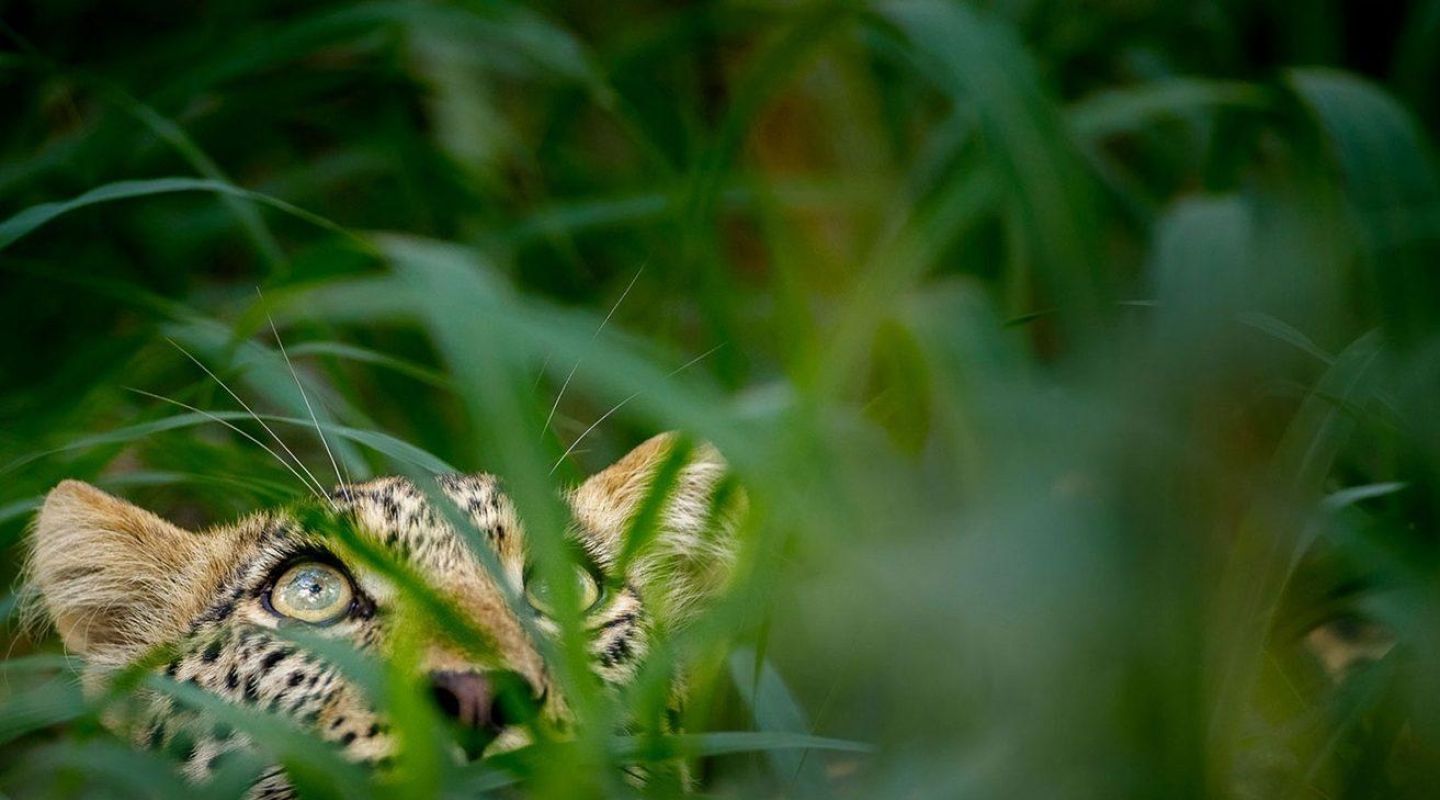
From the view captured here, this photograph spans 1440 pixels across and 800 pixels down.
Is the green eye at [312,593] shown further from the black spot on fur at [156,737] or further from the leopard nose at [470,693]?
the leopard nose at [470,693]

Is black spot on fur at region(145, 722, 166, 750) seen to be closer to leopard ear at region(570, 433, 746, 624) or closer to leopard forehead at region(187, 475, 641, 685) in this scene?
leopard forehead at region(187, 475, 641, 685)

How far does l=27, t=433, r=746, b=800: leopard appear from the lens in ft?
4.83

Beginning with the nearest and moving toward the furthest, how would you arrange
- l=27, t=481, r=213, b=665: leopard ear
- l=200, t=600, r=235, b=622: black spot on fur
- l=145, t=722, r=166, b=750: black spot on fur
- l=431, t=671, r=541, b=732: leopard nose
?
l=431, t=671, r=541, b=732: leopard nose < l=145, t=722, r=166, b=750: black spot on fur < l=200, t=600, r=235, b=622: black spot on fur < l=27, t=481, r=213, b=665: leopard ear

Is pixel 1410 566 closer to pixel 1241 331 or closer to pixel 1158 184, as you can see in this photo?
pixel 1241 331

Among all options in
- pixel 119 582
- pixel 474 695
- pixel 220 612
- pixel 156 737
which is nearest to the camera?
pixel 474 695

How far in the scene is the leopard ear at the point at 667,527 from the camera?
2.00m

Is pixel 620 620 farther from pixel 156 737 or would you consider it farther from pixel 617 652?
pixel 156 737

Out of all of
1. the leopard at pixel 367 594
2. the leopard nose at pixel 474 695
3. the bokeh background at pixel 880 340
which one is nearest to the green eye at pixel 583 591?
the leopard at pixel 367 594

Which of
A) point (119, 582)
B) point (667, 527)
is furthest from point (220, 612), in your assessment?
point (667, 527)

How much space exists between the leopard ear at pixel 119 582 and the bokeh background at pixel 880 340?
86mm

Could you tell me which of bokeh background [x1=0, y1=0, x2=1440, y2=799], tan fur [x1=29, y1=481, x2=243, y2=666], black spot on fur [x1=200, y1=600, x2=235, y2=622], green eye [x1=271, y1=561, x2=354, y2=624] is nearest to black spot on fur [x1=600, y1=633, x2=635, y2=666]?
bokeh background [x1=0, y1=0, x2=1440, y2=799]

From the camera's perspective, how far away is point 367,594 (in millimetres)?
1762

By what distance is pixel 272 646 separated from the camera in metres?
1.71

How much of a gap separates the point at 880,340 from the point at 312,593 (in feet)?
2.87
